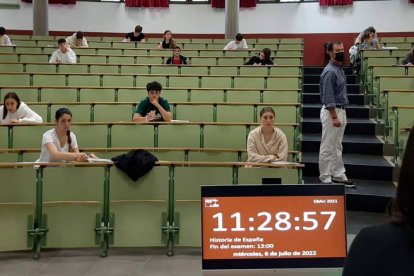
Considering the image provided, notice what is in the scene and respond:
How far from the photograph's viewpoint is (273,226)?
1.79m

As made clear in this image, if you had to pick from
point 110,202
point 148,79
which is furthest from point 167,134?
point 148,79

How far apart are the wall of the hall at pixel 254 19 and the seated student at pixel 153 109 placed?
31.0ft

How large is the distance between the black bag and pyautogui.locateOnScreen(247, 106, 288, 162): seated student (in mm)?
1010

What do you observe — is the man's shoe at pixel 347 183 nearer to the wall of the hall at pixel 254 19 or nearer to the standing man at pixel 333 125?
the standing man at pixel 333 125

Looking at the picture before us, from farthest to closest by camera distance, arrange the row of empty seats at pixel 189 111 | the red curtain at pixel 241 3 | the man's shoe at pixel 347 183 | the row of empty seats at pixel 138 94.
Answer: the red curtain at pixel 241 3 < the row of empty seats at pixel 138 94 < the row of empty seats at pixel 189 111 < the man's shoe at pixel 347 183

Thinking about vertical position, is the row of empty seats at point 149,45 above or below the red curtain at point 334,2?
below

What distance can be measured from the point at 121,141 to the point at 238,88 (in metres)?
2.37

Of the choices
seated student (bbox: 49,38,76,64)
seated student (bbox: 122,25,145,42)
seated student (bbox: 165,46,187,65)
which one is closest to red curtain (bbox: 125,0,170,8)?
seated student (bbox: 122,25,145,42)

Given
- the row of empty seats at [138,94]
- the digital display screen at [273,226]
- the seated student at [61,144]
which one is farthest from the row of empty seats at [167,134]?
the digital display screen at [273,226]

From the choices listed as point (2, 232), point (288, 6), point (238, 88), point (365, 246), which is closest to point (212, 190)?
point (365, 246)

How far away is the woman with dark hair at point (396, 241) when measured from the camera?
0.88 m

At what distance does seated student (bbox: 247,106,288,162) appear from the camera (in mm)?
4621

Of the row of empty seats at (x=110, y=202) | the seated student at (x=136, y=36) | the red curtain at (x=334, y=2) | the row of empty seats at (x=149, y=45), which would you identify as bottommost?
the row of empty seats at (x=110, y=202)

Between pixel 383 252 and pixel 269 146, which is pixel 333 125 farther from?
pixel 383 252
